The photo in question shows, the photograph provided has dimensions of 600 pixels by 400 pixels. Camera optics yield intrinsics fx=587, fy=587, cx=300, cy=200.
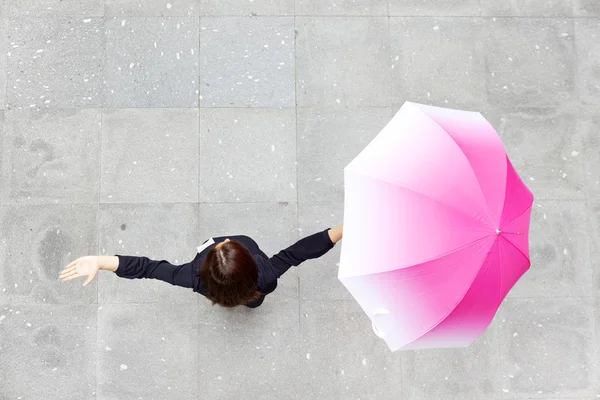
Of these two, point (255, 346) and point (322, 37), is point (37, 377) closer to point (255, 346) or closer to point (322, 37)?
point (255, 346)

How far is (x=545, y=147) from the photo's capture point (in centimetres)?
473

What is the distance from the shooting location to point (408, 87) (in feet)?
15.5

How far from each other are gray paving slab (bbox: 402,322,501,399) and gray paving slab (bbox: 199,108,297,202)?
5.19 feet

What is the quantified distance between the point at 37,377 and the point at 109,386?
1.77 feet

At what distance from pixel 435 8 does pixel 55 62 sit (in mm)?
3079

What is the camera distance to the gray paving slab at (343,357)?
14.6ft

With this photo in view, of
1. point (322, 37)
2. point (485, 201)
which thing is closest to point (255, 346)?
point (485, 201)

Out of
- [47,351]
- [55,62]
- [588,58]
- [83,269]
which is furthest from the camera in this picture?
[588,58]

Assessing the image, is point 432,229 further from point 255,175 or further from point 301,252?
point 255,175

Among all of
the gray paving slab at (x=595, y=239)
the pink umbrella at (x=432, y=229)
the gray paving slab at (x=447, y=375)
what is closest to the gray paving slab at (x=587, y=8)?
the gray paving slab at (x=595, y=239)

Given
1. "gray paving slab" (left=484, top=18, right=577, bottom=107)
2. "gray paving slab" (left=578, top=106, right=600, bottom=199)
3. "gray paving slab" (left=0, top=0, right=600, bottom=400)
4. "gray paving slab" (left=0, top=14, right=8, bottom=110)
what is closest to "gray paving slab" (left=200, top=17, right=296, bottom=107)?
"gray paving slab" (left=0, top=0, right=600, bottom=400)

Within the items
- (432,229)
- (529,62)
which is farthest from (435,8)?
(432,229)

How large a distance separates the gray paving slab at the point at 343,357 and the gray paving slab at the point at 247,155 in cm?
95

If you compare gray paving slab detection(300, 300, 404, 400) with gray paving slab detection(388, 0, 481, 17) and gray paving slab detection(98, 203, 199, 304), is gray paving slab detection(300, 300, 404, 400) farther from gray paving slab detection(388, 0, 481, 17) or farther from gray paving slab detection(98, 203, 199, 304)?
gray paving slab detection(388, 0, 481, 17)
